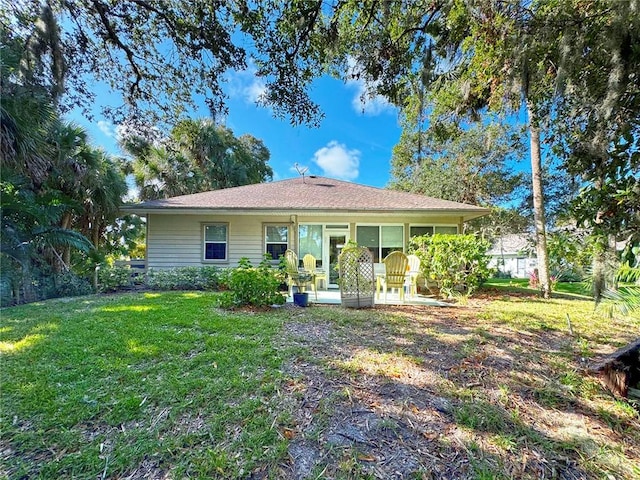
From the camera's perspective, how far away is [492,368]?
321cm

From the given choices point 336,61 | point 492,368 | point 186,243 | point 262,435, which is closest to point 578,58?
point 336,61

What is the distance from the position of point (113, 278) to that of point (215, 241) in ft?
10.1

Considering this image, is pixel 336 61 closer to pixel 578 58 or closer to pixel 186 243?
pixel 578 58

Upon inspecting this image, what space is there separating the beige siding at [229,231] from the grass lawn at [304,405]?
5.54 meters

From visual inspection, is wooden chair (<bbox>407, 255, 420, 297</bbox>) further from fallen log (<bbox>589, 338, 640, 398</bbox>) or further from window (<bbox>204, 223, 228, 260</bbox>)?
window (<bbox>204, 223, 228, 260</bbox>)

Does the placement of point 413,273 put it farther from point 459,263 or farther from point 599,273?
point 599,273

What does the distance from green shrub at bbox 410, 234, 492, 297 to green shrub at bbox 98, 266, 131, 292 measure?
9000 mm

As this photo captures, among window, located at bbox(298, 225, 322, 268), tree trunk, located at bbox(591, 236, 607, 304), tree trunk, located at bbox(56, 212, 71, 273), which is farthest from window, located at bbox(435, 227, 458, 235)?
tree trunk, located at bbox(56, 212, 71, 273)

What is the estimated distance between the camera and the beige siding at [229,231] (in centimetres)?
984

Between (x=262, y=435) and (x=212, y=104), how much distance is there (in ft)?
17.4

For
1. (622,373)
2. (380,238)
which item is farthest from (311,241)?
(622,373)

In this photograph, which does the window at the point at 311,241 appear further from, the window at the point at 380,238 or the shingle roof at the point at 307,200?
the window at the point at 380,238

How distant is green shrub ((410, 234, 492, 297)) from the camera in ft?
25.3

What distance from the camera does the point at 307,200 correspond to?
10.1 meters
